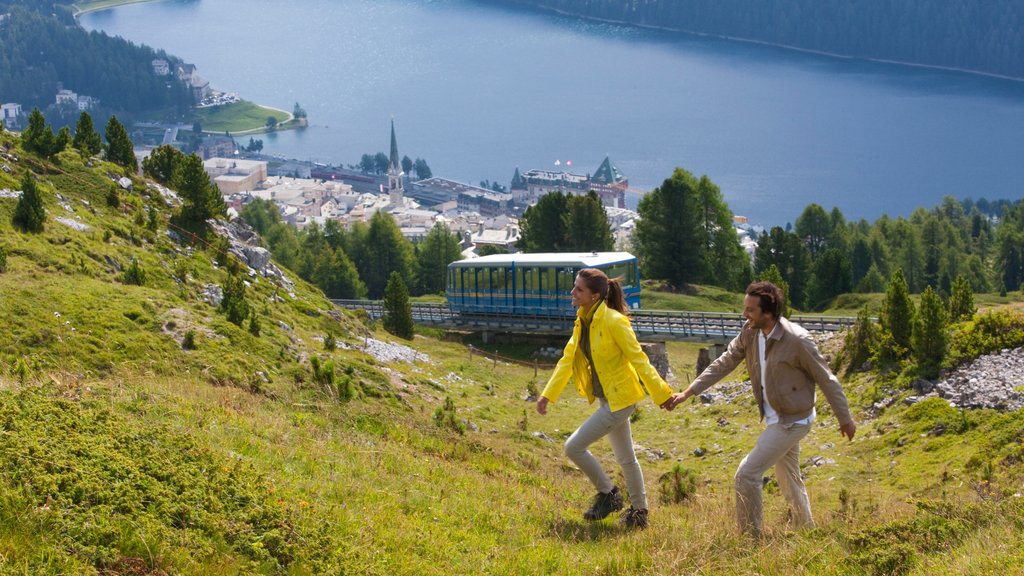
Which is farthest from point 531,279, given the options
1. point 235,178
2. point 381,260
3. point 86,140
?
point 235,178

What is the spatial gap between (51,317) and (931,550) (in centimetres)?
1093

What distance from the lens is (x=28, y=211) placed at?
17562 mm

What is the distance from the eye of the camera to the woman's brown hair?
7.66 metres

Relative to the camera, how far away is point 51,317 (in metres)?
12.8

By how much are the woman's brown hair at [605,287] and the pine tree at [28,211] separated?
13.4m

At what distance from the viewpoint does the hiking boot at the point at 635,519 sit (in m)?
7.87

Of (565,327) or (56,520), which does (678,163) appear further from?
(56,520)

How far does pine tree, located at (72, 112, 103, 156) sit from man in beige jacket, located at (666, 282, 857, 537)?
877 inches

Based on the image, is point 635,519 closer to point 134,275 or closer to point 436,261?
point 134,275

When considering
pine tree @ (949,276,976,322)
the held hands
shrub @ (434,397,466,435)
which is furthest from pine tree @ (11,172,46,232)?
pine tree @ (949,276,976,322)

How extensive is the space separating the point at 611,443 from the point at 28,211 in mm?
13745

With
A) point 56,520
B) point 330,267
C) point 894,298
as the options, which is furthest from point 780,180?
point 56,520

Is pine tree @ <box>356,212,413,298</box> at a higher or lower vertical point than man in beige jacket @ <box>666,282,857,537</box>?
lower

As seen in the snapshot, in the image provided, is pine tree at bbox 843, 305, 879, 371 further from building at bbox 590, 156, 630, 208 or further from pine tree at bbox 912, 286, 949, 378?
building at bbox 590, 156, 630, 208
